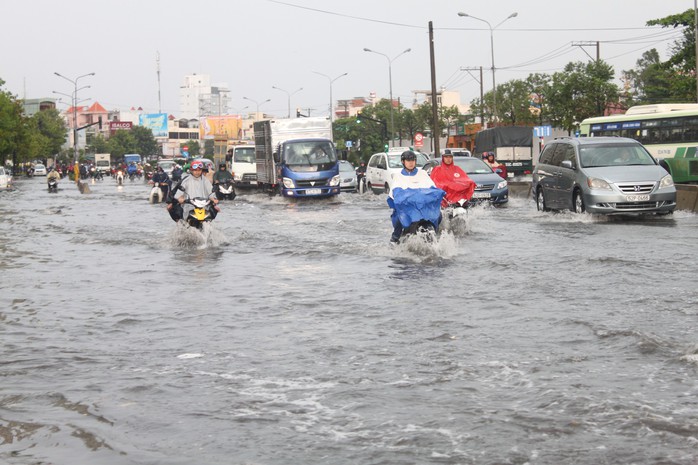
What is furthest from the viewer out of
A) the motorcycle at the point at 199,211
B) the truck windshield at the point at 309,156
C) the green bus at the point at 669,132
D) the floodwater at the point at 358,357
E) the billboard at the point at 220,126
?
the billboard at the point at 220,126

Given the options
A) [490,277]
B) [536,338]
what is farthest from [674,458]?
[490,277]

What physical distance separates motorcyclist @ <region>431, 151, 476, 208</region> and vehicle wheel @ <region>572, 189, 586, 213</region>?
12.4ft

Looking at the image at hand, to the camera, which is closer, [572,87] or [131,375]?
[131,375]

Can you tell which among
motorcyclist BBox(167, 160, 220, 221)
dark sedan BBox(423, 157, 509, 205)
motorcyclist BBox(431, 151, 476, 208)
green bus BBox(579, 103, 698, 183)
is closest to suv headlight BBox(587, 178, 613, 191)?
motorcyclist BBox(431, 151, 476, 208)

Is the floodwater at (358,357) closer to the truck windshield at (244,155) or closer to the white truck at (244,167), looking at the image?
the white truck at (244,167)

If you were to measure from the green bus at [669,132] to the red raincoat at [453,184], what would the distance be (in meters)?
13.6

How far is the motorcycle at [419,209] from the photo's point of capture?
14562 mm

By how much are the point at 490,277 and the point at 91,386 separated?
20.9 ft

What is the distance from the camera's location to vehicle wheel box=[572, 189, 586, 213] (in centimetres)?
2109

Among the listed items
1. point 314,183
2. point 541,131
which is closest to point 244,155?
point 314,183

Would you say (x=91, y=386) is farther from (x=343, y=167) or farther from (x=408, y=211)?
(x=343, y=167)

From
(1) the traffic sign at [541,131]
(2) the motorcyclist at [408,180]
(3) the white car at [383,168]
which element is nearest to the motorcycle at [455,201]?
(2) the motorcyclist at [408,180]

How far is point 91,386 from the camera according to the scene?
6.71 m

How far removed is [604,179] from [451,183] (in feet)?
12.6
